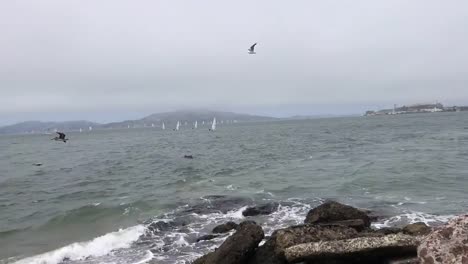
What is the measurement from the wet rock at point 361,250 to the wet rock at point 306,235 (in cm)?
65

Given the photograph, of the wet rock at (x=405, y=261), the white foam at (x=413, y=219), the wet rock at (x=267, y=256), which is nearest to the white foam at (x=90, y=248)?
the wet rock at (x=267, y=256)

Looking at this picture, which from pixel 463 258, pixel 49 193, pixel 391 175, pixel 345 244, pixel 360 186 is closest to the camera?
pixel 463 258

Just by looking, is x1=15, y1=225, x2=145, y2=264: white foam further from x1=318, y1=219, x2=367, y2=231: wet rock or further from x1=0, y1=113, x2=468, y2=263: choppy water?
x1=318, y1=219, x2=367, y2=231: wet rock

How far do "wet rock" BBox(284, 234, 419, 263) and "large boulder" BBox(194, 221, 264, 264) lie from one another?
170 centimetres

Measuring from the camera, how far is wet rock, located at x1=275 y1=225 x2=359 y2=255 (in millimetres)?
11727

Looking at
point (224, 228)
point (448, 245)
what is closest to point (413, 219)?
point (224, 228)

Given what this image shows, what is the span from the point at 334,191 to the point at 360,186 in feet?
7.59

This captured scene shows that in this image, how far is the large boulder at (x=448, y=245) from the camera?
7.24 meters

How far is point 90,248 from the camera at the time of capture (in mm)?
19469

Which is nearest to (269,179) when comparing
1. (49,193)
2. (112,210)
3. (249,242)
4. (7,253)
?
(112,210)

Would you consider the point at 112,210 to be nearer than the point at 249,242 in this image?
No

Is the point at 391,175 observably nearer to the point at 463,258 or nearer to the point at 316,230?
the point at 316,230

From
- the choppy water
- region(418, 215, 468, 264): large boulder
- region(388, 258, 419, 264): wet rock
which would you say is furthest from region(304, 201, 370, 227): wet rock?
region(418, 215, 468, 264): large boulder

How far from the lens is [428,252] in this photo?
24.5 ft
